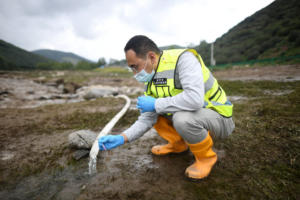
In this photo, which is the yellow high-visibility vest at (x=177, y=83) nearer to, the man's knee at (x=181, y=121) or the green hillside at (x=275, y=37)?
the man's knee at (x=181, y=121)

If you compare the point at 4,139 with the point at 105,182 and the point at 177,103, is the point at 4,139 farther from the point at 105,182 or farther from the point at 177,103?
the point at 177,103

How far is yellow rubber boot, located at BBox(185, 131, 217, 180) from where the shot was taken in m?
1.50

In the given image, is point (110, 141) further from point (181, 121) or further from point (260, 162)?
point (260, 162)

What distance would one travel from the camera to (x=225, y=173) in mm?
1575

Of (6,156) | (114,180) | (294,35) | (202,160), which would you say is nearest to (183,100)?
(202,160)

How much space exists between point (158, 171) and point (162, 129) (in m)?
0.56

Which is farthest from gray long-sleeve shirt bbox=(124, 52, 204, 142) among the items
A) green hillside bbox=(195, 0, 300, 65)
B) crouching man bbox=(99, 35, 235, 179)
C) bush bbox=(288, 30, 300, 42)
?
bush bbox=(288, 30, 300, 42)

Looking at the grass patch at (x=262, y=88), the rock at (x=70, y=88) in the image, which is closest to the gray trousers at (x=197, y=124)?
the grass patch at (x=262, y=88)

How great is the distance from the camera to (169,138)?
2035 millimetres

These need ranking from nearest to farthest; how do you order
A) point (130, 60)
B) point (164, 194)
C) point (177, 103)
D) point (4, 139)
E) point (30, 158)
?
1. point (164, 194)
2. point (177, 103)
3. point (130, 60)
4. point (30, 158)
5. point (4, 139)

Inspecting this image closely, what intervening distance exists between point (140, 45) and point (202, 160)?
56.1 inches

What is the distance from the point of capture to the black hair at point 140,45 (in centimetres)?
167

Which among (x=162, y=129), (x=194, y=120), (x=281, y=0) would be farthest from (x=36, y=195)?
(x=281, y=0)

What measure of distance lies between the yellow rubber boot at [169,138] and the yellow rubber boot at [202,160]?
1.47 ft
